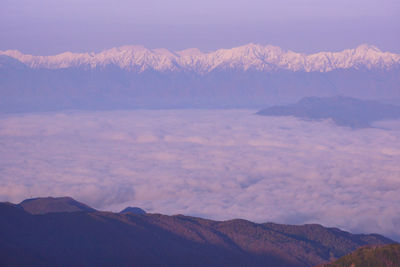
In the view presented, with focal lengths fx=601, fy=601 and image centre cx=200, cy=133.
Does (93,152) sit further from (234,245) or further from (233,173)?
(234,245)

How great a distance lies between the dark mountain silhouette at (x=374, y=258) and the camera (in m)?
35.7

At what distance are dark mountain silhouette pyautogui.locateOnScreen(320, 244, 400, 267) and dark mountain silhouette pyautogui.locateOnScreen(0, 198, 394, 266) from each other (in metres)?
25.6

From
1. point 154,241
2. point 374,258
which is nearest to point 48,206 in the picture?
point 154,241

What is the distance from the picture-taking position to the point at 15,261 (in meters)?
52.1

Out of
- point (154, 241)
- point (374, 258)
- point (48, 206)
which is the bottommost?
point (374, 258)

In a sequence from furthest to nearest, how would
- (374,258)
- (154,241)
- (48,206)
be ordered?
(48,206) < (154,241) < (374,258)

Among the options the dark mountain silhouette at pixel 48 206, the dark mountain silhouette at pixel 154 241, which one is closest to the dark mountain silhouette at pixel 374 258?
the dark mountain silhouette at pixel 154 241

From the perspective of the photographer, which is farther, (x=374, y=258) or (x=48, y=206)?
(x=48, y=206)

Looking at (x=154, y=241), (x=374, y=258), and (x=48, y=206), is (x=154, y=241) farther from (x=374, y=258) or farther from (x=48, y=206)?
(x=374, y=258)

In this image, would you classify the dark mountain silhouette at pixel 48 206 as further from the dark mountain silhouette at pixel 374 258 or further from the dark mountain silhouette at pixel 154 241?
the dark mountain silhouette at pixel 374 258

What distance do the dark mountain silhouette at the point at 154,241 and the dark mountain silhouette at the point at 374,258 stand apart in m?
25.6

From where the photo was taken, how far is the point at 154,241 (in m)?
63.3

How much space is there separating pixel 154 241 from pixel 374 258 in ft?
103

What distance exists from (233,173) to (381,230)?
171 ft
